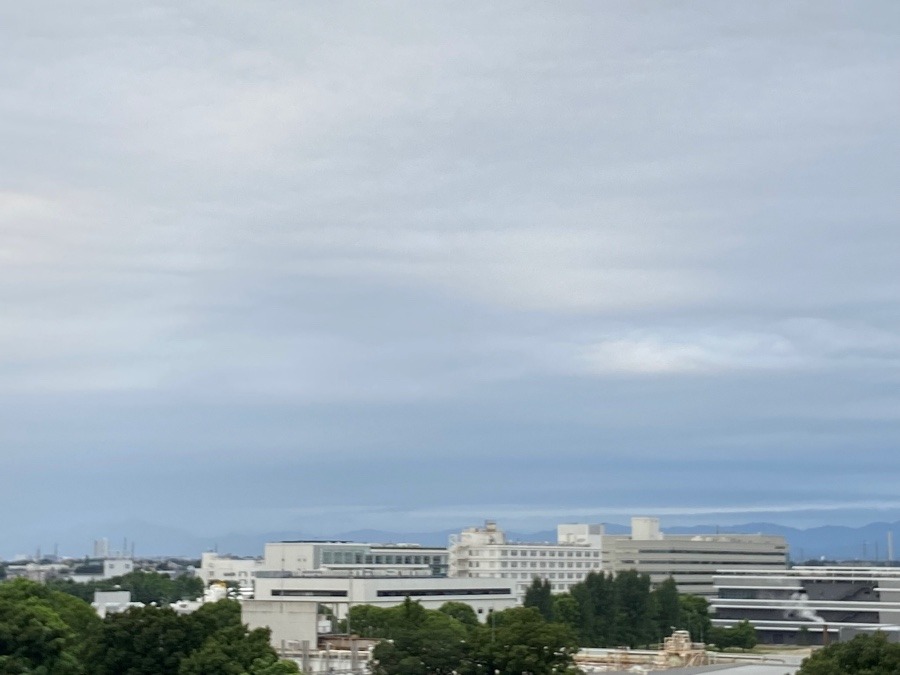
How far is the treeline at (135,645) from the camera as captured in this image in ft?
181

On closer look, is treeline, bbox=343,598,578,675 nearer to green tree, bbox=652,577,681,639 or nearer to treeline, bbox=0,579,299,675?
treeline, bbox=0,579,299,675

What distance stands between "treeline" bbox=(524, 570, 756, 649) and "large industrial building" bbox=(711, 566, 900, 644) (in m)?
20.0

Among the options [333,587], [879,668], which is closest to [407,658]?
[879,668]

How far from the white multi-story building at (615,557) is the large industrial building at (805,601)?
31423 millimetres

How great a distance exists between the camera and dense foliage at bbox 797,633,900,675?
4747 cm

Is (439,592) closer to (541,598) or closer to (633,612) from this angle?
(541,598)

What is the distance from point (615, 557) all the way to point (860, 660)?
14154 centimetres

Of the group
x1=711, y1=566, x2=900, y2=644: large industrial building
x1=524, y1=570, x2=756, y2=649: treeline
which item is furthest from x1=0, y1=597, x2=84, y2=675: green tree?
x1=711, y1=566, x2=900, y2=644: large industrial building

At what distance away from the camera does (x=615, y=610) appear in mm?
117688

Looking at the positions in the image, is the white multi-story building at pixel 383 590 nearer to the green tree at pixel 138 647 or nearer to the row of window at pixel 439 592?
the row of window at pixel 439 592

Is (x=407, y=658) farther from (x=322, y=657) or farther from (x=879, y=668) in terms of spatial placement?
(x=879, y=668)

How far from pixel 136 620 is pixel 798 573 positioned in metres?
101

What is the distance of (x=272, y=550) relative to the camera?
178m

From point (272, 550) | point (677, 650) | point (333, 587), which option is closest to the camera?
point (677, 650)
